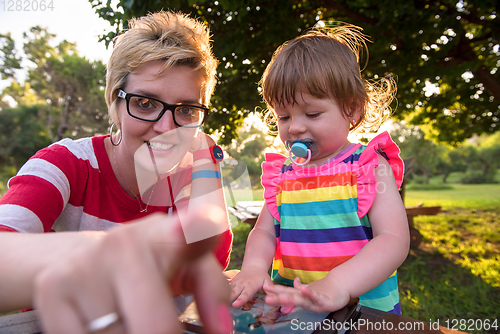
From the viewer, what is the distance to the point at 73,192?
1398 millimetres

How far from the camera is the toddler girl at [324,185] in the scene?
1.16m

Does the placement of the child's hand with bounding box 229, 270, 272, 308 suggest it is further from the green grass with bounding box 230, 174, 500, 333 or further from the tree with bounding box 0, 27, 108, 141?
the tree with bounding box 0, 27, 108, 141

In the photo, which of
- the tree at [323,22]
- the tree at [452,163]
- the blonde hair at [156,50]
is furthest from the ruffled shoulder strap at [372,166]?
the tree at [452,163]

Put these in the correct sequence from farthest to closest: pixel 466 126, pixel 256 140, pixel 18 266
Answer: pixel 466 126 → pixel 256 140 → pixel 18 266

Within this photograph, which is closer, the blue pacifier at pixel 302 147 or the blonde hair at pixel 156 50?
the blue pacifier at pixel 302 147

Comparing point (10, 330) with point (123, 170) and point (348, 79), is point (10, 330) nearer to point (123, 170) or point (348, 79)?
point (123, 170)

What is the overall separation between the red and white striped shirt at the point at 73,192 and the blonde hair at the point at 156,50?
265 millimetres

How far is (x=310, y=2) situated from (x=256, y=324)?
4.66 m

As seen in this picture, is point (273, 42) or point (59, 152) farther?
point (273, 42)

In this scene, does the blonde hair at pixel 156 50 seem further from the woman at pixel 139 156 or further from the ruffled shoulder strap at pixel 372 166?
the ruffled shoulder strap at pixel 372 166

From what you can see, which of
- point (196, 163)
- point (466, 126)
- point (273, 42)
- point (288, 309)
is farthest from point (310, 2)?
point (466, 126)

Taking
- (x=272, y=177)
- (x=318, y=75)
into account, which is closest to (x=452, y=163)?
(x=272, y=177)

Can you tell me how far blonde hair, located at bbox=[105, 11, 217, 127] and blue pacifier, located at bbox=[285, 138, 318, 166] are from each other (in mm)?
612

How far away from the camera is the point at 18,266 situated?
1.61 ft
